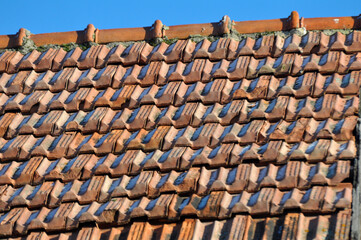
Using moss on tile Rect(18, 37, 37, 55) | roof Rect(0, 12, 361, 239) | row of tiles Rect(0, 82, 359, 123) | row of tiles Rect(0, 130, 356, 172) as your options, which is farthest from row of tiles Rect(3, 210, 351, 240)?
moss on tile Rect(18, 37, 37, 55)

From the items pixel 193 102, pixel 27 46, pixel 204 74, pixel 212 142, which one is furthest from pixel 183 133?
pixel 27 46

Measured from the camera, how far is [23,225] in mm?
4934

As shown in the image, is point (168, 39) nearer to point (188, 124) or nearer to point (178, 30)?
point (178, 30)

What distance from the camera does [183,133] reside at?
213 inches

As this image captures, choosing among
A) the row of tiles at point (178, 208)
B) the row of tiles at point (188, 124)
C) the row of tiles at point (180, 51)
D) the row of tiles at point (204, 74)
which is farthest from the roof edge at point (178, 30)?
the row of tiles at point (178, 208)

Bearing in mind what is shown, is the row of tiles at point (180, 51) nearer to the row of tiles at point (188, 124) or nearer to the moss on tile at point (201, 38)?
the moss on tile at point (201, 38)

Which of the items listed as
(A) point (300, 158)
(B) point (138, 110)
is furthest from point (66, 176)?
(A) point (300, 158)

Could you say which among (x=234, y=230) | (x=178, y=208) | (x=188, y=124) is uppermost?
→ (x=188, y=124)

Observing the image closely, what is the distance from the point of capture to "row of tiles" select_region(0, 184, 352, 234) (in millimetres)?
4461

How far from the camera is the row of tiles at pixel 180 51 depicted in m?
6.04

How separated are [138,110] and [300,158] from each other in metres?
1.49

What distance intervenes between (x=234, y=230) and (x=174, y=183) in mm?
667

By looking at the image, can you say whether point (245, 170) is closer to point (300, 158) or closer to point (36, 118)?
point (300, 158)

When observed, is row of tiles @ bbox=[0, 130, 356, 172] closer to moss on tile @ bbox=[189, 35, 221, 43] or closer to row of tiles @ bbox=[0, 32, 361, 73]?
row of tiles @ bbox=[0, 32, 361, 73]
